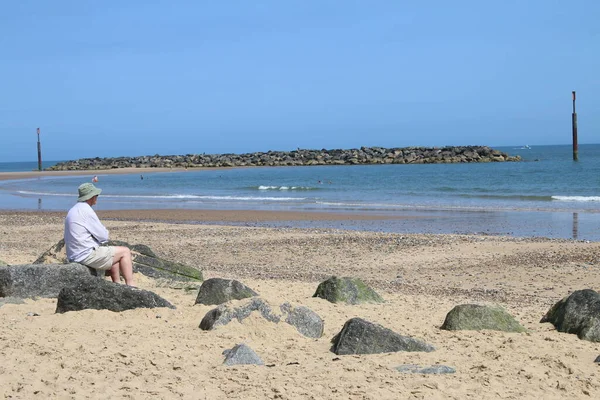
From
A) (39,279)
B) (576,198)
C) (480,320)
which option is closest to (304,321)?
(480,320)

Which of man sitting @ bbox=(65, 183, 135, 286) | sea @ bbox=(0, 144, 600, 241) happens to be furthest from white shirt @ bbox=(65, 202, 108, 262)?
sea @ bbox=(0, 144, 600, 241)

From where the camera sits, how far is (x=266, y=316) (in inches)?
253

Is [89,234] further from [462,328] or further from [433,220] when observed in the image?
[433,220]

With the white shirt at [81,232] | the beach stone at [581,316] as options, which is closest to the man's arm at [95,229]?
the white shirt at [81,232]

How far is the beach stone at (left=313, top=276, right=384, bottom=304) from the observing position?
25.4 feet

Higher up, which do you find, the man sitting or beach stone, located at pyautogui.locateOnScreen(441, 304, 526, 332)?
the man sitting

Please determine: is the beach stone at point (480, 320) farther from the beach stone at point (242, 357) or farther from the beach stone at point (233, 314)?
the beach stone at point (242, 357)

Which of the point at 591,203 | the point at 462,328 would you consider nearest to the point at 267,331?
the point at 462,328

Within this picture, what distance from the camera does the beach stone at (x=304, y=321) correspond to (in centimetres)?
638

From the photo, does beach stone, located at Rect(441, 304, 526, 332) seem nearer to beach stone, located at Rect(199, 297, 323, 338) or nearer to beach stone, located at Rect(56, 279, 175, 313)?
beach stone, located at Rect(199, 297, 323, 338)

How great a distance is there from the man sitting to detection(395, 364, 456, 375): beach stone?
3555 millimetres

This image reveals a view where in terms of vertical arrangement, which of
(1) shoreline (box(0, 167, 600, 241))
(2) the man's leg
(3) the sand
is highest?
(2) the man's leg

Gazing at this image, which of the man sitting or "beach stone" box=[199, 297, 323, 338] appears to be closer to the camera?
"beach stone" box=[199, 297, 323, 338]

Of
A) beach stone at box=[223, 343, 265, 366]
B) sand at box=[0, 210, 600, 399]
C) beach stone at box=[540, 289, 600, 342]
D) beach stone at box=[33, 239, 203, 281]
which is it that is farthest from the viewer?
beach stone at box=[33, 239, 203, 281]
